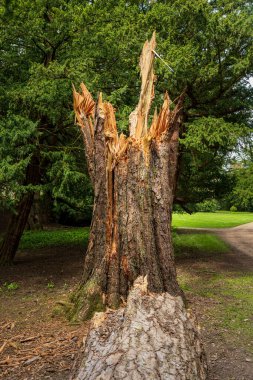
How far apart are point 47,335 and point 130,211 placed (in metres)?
1.88

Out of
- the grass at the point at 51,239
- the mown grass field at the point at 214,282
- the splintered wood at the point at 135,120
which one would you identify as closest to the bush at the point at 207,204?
the mown grass field at the point at 214,282

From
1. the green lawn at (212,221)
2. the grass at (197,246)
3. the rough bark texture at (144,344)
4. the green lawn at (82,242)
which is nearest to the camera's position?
the rough bark texture at (144,344)

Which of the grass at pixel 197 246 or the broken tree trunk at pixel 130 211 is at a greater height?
the broken tree trunk at pixel 130 211

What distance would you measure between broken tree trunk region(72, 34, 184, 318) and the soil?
61 centimetres

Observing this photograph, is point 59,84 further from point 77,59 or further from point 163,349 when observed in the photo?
point 163,349

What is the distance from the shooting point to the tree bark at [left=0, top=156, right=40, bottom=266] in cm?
1034

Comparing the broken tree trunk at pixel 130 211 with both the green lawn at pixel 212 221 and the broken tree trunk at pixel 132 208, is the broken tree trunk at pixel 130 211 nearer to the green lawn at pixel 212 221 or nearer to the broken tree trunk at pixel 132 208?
the broken tree trunk at pixel 132 208

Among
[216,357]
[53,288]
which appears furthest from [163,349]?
[53,288]

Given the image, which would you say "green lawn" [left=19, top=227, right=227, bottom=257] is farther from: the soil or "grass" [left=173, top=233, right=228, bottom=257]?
the soil

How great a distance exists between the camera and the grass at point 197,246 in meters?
14.0

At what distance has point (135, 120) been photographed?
6.11 m

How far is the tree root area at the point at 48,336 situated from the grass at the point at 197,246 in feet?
A: 13.3

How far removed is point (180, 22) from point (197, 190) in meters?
5.13

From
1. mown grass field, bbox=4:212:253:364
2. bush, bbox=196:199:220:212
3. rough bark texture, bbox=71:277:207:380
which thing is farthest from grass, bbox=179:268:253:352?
bush, bbox=196:199:220:212
